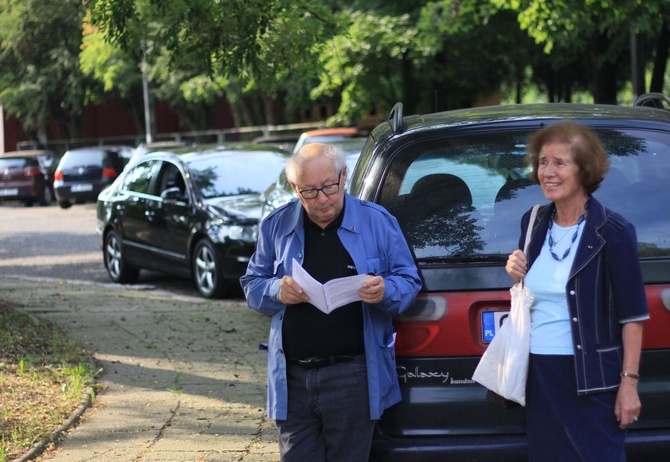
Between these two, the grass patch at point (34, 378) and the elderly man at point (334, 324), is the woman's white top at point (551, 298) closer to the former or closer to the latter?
the elderly man at point (334, 324)

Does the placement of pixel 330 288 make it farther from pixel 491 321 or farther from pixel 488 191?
pixel 488 191

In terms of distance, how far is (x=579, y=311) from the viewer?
144 inches

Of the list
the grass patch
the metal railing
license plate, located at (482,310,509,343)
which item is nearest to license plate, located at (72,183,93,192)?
the metal railing

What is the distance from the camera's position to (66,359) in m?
8.23

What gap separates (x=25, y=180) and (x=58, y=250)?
1577cm

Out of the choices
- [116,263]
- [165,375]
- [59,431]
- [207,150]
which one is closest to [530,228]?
[59,431]

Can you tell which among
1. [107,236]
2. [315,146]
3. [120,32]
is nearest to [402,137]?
[315,146]

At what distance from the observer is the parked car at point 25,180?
33.9m

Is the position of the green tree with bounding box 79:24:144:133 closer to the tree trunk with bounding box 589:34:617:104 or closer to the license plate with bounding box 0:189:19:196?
the license plate with bounding box 0:189:19:196

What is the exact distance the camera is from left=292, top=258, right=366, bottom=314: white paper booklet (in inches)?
157

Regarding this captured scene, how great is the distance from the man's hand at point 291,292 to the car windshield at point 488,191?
2.10ft

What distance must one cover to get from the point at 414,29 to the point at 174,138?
23.7 metres

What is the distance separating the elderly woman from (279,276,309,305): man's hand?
0.73m

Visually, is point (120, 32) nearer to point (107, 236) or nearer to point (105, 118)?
point (107, 236)
